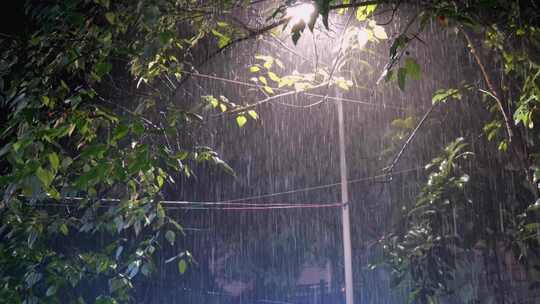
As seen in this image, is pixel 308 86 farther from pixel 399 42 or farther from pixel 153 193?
pixel 399 42

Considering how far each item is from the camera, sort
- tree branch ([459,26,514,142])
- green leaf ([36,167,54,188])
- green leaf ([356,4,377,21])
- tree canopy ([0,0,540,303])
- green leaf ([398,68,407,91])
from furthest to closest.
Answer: tree branch ([459,26,514,142])
green leaf ([356,4,377,21])
tree canopy ([0,0,540,303])
green leaf ([36,167,54,188])
green leaf ([398,68,407,91])

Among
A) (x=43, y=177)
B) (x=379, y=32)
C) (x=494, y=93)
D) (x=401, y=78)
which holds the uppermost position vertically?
(x=379, y=32)

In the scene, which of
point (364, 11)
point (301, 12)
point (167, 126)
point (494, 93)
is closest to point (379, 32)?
point (364, 11)

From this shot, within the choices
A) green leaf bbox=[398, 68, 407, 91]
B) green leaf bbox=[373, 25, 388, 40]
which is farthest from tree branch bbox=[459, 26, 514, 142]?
green leaf bbox=[398, 68, 407, 91]

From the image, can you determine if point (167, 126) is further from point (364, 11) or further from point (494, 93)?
point (494, 93)

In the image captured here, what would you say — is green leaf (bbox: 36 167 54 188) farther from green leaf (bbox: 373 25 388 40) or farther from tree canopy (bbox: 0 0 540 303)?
green leaf (bbox: 373 25 388 40)

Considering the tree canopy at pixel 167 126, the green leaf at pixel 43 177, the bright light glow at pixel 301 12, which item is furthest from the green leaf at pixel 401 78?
the green leaf at pixel 43 177

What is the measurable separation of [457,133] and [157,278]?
4541mm

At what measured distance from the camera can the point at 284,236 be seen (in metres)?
8.87

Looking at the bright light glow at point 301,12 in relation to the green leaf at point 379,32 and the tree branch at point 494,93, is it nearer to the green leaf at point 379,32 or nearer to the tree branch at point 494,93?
the green leaf at point 379,32

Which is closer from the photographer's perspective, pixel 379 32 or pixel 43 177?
pixel 43 177

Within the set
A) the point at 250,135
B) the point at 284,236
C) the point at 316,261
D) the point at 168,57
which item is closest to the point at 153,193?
the point at 168,57

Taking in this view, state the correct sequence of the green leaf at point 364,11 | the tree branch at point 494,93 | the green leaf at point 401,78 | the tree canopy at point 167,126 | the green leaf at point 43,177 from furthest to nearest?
the tree branch at point 494,93 < the green leaf at point 364,11 < the tree canopy at point 167,126 < the green leaf at point 43,177 < the green leaf at point 401,78

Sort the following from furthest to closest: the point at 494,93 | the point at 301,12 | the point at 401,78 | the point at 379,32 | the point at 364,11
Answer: the point at 494,93, the point at 379,32, the point at 364,11, the point at 301,12, the point at 401,78
